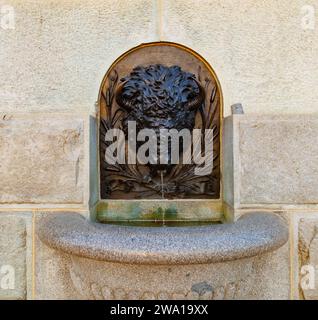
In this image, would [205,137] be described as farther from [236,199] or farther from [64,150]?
[64,150]

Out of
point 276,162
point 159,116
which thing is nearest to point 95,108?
point 159,116

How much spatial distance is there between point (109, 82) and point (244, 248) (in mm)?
1130

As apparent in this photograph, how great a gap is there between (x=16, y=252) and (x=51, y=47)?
3.62 feet

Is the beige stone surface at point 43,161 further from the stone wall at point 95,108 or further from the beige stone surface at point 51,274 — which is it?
the beige stone surface at point 51,274

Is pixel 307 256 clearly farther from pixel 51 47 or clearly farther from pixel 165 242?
pixel 51 47

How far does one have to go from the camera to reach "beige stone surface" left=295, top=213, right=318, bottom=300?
154 centimetres

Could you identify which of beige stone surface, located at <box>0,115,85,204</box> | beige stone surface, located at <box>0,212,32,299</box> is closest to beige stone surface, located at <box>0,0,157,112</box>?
beige stone surface, located at <box>0,115,85,204</box>

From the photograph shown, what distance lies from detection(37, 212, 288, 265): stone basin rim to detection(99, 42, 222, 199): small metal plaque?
47 cm

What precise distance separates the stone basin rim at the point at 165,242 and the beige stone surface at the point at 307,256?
0.30 m

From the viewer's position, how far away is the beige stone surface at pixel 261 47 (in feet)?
5.27

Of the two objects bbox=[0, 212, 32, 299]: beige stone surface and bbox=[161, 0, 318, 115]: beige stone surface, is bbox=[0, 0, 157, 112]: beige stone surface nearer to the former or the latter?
bbox=[161, 0, 318, 115]: beige stone surface

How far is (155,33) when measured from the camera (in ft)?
5.45

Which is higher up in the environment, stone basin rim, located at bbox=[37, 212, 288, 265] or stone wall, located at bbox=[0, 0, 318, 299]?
stone wall, located at bbox=[0, 0, 318, 299]

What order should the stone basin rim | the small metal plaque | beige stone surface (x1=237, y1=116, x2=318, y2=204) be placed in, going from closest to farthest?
the stone basin rim → beige stone surface (x1=237, y1=116, x2=318, y2=204) → the small metal plaque
